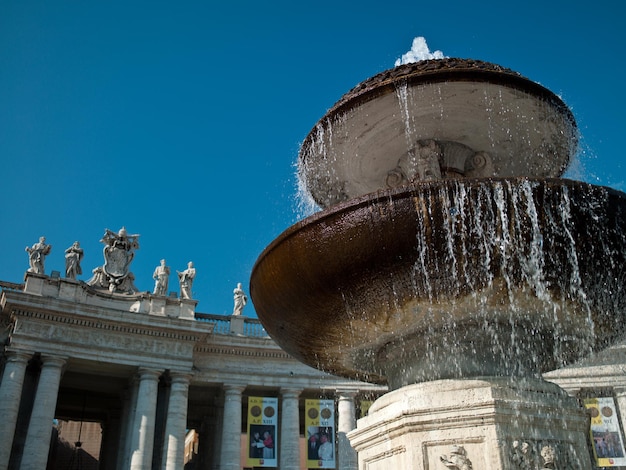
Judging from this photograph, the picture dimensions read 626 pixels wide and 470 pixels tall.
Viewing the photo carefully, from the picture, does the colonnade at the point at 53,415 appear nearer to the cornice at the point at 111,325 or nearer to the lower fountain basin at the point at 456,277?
the cornice at the point at 111,325

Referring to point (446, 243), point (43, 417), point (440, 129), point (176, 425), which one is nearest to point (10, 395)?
point (43, 417)

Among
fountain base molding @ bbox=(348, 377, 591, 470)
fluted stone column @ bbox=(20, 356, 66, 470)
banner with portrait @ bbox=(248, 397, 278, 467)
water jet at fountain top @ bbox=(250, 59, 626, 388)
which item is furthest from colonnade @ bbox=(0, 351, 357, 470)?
fountain base molding @ bbox=(348, 377, 591, 470)

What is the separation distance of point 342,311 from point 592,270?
2227 mm

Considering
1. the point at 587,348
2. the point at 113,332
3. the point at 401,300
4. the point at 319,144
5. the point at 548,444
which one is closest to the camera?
the point at 548,444

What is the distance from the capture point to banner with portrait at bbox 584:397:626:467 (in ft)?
80.6

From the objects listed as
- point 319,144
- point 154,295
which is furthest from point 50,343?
point 319,144

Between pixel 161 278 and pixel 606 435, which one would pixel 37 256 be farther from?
pixel 606 435

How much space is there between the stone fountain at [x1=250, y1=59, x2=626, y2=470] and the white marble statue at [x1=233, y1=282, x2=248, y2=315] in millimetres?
22561

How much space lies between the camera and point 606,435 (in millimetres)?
24922

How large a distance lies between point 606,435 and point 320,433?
12207 mm

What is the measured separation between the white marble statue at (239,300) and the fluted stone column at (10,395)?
9802 mm

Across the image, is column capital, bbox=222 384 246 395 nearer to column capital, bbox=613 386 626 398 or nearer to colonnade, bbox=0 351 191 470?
colonnade, bbox=0 351 191 470

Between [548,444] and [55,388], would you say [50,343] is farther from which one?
[548,444]

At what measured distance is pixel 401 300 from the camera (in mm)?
5348
